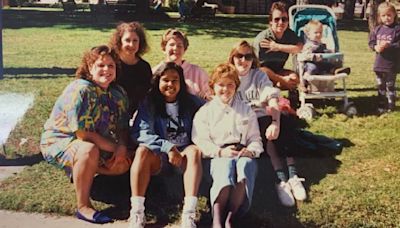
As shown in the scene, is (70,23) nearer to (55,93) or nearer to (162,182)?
(55,93)

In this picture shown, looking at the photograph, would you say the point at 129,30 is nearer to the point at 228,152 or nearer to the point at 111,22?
the point at 111,22

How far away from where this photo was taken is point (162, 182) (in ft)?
6.89

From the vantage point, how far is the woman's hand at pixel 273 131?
2064 millimetres

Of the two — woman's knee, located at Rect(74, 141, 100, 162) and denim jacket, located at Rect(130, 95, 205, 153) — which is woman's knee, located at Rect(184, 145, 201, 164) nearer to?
denim jacket, located at Rect(130, 95, 205, 153)

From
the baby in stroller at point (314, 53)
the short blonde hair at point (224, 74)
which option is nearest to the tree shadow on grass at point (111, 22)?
the short blonde hair at point (224, 74)

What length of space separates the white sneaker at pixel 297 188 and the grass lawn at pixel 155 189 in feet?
0.11

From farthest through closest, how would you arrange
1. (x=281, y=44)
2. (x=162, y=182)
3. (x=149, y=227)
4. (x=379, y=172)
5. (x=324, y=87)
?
(x=324, y=87)
(x=281, y=44)
(x=379, y=172)
(x=162, y=182)
(x=149, y=227)

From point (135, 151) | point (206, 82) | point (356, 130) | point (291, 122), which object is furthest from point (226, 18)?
point (356, 130)

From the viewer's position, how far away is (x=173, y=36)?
2.17 m

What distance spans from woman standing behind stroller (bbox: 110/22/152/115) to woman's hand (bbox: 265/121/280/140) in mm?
Answer: 537

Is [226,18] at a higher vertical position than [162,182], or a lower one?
higher

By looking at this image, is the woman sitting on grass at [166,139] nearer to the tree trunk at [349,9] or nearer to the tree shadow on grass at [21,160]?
the tree shadow on grass at [21,160]

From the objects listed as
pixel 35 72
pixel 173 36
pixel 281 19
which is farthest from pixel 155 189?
pixel 281 19

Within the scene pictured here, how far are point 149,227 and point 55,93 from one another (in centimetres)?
76
